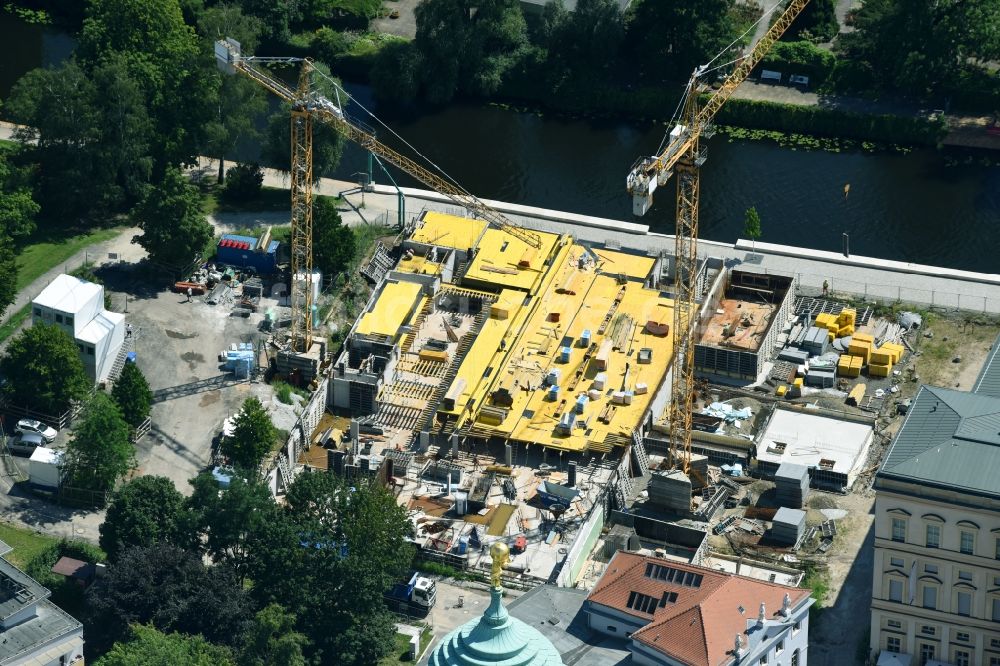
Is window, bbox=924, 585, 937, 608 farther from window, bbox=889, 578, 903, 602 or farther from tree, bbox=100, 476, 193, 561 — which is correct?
tree, bbox=100, 476, 193, 561

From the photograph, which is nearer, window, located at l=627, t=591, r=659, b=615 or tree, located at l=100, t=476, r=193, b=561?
window, located at l=627, t=591, r=659, b=615

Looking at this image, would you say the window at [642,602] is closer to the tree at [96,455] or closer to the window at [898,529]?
the window at [898,529]

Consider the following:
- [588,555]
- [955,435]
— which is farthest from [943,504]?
[588,555]

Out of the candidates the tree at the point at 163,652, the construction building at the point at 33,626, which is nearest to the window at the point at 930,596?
the tree at the point at 163,652

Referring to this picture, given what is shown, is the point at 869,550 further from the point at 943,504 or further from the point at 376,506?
the point at 376,506

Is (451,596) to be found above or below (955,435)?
below

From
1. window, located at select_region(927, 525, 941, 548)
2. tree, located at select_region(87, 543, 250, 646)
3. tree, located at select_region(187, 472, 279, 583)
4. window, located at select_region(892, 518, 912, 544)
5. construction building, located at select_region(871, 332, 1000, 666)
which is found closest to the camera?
construction building, located at select_region(871, 332, 1000, 666)

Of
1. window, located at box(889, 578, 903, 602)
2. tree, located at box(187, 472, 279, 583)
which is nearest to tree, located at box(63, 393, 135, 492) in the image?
tree, located at box(187, 472, 279, 583)
